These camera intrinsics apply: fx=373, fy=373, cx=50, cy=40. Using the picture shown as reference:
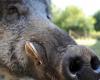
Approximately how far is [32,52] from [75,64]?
0.47 metres

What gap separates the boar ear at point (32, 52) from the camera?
332cm

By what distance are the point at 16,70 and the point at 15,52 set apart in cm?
19

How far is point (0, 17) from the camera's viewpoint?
400cm

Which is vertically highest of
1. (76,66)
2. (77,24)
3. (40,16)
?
(40,16)

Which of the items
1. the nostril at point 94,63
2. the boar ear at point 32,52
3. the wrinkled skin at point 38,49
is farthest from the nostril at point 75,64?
the boar ear at point 32,52

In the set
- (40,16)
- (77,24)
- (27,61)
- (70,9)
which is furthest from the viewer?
(70,9)

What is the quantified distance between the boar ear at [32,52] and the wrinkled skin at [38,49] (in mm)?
32

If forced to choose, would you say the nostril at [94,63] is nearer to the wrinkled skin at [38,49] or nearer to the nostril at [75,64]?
the wrinkled skin at [38,49]

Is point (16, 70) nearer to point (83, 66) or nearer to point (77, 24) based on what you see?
point (83, 66)

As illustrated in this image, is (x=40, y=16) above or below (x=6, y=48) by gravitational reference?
above

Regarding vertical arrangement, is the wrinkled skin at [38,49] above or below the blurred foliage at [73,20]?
above

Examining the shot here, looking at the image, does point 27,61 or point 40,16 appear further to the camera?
point 40,16

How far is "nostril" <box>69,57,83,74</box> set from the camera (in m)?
3.06

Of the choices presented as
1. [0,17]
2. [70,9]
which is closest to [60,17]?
[70,9]
